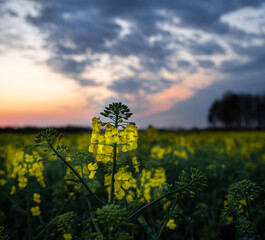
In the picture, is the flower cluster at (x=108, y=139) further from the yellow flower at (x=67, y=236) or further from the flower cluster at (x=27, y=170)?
the flower cluster at (x=27, y=170)

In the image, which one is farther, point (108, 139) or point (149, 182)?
point (149, 182)

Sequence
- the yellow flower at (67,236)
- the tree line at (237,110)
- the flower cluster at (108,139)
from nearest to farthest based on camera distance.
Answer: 1. the flower cluster at (108,139)
2. the yellow flower at (67,236)
3. the tree line at (237,110)

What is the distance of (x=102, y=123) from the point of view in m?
1.55

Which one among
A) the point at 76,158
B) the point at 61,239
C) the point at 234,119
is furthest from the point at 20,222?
the point at 234,119

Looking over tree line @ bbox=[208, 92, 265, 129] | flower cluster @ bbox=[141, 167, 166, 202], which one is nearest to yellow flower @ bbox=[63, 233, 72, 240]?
flower cluster @ bbox=[141, 167, 166, 202]

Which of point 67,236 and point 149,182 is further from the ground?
point 149,182

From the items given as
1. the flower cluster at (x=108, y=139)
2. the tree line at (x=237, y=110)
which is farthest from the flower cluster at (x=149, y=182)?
the tree line at (x=237, y=110)

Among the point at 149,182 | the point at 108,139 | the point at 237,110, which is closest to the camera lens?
the point at 108,139

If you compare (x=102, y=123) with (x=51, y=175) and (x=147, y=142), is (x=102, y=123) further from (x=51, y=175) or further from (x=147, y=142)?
(x=147, y=142)

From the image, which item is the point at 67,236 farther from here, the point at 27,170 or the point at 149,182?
the point at 27,170

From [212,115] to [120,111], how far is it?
7492cm

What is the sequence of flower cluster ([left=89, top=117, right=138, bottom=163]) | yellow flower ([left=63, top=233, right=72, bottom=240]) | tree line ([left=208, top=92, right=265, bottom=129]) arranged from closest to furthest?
flower cluster ([left=89, top=117, right=138, bottom=163])
yellow flower ([left=63, top=233, right=72, bottom=240])
tree line ([left=208, top=92, right=265, bottom=129])

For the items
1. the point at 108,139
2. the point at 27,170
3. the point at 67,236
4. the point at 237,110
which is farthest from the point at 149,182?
the point at 237,110

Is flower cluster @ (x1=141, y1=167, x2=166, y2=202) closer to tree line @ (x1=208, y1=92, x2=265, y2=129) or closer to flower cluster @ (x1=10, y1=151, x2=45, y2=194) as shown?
flower cluster @ (x1=10, y1=151, x2=45, y2=194)
